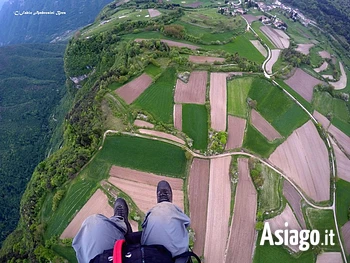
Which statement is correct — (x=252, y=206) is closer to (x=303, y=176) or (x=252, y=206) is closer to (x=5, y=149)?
(x=303, y=176)

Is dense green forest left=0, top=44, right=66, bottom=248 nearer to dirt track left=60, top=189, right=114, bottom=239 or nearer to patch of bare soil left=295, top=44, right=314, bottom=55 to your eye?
dirt track left=60, top=189, right=114, bottom=239

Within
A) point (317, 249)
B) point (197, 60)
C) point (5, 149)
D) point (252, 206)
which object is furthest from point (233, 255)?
point (5, 149)

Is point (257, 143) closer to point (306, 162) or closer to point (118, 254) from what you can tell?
point (306, 162)

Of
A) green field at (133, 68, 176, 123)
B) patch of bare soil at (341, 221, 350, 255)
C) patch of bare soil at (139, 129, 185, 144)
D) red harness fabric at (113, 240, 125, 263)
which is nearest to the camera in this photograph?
red harness fabric at (113, 240, 125, 263)

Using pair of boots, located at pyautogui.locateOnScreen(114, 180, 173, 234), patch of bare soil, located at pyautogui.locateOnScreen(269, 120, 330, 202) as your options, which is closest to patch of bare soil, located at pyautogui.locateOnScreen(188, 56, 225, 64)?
patch of bare soil, located at pyautogui.locateOnScreen(269, 120, 330, 202)

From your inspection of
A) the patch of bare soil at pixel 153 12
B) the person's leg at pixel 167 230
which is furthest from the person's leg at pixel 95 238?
the patch of bare soil at pixel 153 12

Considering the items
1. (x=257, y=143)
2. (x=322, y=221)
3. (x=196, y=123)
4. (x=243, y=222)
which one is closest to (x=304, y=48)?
(x=257, y=143)
